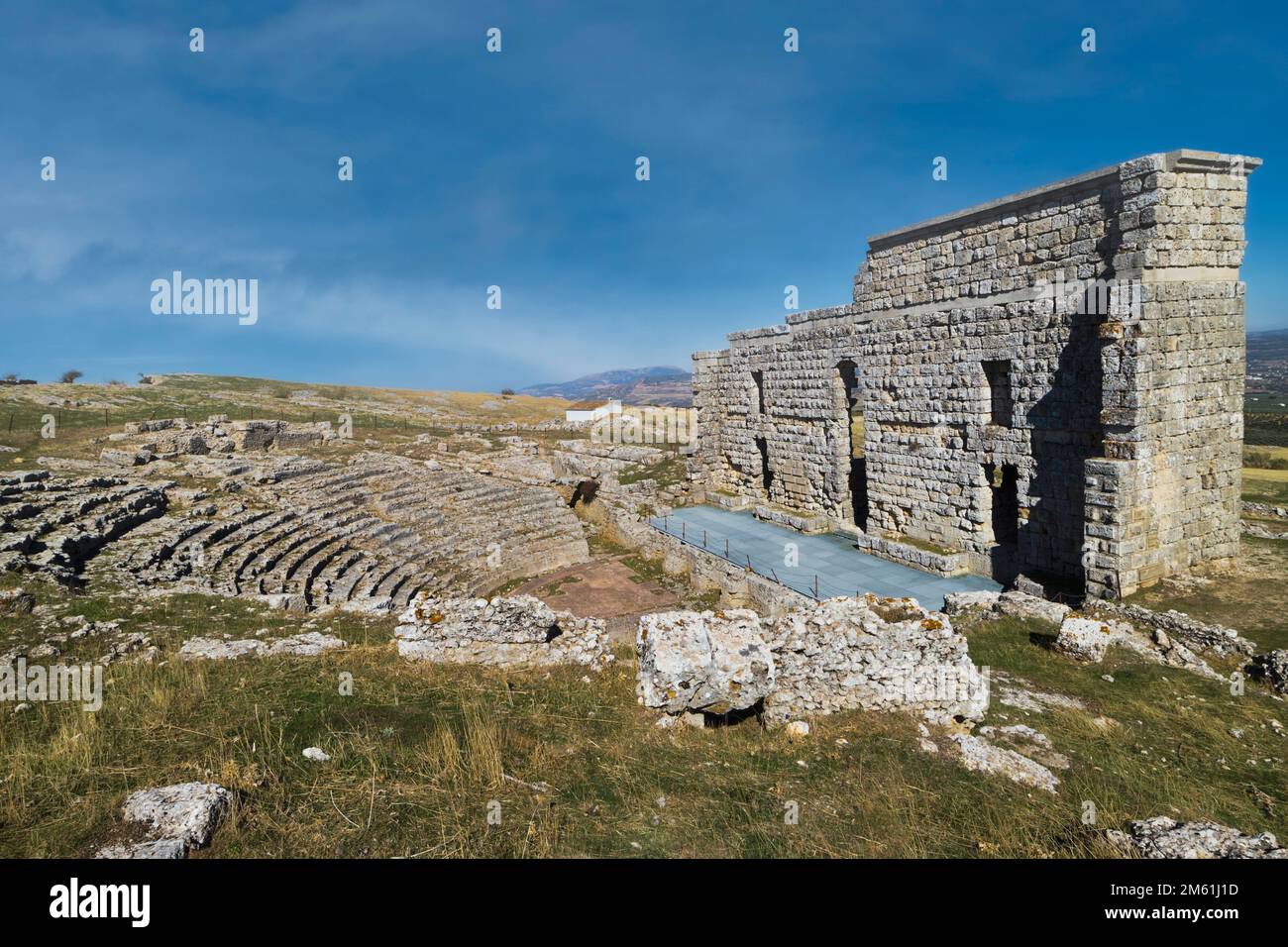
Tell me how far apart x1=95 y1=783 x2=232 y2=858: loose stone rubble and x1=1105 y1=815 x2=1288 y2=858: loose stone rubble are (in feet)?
19.2

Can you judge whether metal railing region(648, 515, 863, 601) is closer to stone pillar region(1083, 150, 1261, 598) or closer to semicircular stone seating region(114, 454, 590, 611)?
semicircular stone seating region(114, 454, 590, 611)

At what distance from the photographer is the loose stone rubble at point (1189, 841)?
4008 millimetres

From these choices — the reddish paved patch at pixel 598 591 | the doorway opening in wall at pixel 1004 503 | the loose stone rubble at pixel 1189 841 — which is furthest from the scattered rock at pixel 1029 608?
the reddish paved patch at pixel 598 591

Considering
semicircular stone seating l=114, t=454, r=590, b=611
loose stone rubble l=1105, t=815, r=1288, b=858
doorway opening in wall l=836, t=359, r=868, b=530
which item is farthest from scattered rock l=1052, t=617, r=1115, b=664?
semicircular stone seating l=114, t=454, r=590, b=611

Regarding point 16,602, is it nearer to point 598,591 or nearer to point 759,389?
point 598,591

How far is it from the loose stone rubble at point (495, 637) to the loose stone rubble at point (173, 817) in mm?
3573

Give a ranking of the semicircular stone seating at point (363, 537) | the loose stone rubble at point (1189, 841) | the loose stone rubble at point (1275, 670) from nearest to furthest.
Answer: the loose stone rubble at point (1189, 841), the loose stone rubble at point (1275, 670), the semicircular stone seating at point (363, 537)

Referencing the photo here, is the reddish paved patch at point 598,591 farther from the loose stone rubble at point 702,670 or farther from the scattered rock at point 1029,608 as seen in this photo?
the loose stone rubble at point 702,670

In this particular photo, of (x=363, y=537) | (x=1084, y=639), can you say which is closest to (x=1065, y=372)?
(x=1084, y=639)

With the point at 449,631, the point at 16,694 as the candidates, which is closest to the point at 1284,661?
the point at 449,631
